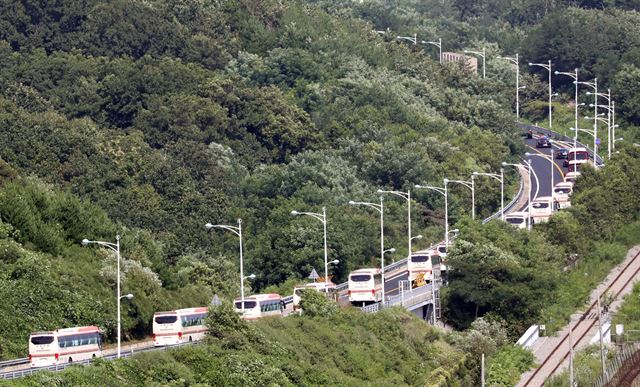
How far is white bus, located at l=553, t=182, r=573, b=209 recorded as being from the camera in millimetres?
145900

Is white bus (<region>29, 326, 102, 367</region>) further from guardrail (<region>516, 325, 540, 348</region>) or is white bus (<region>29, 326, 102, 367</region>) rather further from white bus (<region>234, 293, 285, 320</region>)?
guardrail (<region>516, 325, 540, 348</region>)

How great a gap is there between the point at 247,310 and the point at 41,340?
17087 millimetres

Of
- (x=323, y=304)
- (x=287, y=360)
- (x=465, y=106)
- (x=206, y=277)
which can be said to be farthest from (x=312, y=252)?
(x=465, y=106)

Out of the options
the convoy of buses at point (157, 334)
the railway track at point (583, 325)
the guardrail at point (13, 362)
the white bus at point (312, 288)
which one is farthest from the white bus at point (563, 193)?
the guardrail at point (13, 362)

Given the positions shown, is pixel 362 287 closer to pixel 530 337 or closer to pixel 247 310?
pixel 530 337

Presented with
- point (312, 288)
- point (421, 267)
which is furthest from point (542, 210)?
point (312, 288)

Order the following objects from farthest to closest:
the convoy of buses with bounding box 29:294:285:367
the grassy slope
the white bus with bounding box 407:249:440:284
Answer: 1. the white bus with bounding box 407:249:440:284
2. the convoy of buses with bounding box 29:294:285:367
3. the grassy slope

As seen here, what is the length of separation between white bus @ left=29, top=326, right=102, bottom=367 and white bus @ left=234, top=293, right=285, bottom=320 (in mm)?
13323

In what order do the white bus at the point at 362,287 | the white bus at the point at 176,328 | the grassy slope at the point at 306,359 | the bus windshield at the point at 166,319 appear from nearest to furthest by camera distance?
the grassy slope at the point at 306,359 < the white bus at the point at 176,328 < the bus windshield at the point at 166,319 < the white bus at the point at 362,287

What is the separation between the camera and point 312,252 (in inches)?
5022

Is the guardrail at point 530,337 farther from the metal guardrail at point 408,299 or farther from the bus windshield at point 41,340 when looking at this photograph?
the bus windshield at point 41,340

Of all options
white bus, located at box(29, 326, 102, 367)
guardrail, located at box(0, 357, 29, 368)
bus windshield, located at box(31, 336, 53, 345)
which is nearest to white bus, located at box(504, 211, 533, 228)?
white bus, located at box(29, 326, 102, 367)

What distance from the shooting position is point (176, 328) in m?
96.1

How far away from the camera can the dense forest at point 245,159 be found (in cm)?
11394
